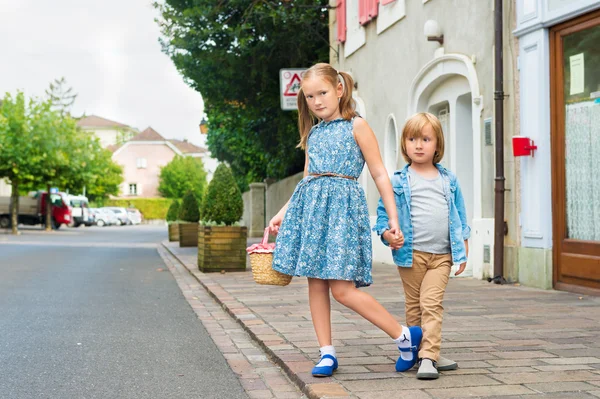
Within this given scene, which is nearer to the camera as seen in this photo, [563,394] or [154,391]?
[563,394]

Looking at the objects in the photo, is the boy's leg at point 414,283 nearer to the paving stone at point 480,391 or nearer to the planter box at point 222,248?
the paving stone at point 480,391

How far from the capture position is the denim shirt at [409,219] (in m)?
4.36

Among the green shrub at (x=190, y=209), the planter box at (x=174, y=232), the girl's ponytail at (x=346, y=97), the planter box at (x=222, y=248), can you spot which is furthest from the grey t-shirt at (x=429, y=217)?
the planter box at (x=174, y=232)

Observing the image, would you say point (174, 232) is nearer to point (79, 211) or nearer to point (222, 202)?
point (222, 202)

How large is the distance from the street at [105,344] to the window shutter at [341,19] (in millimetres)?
7465

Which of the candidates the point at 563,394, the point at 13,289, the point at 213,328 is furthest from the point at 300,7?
the point at 563,394

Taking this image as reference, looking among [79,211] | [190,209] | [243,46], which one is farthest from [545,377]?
[79,211]

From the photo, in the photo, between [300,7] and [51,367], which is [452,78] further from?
[51,367]

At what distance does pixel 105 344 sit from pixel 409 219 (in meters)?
2.69

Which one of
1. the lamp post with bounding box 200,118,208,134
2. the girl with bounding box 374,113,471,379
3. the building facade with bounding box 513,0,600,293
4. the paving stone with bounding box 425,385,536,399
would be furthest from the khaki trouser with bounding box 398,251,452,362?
the lamp post with bounding box 200,118,208,134

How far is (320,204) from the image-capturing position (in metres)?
4.36

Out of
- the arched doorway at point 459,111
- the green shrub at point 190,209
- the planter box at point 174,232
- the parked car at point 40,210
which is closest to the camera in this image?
the arched doorway at point 459,111

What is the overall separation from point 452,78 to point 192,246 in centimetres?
1187

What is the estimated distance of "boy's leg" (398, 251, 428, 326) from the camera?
4.42 metres
